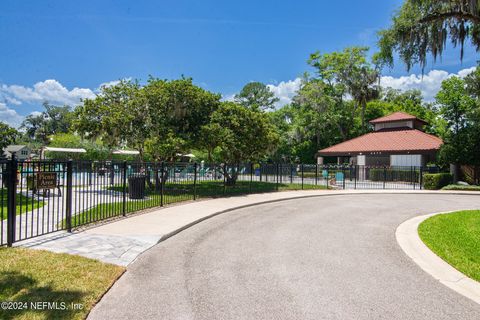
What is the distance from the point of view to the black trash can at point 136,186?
13.8 metres

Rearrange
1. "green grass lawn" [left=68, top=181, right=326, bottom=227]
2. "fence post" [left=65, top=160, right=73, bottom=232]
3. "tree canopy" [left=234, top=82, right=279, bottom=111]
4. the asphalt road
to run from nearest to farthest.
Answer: the asphalt road, "fence post" [left=65, top=160, right=73, bottom=232], "green grass lawn" [left=68, top=181, right=326, bottom=227], "tree canopy" [left=234, top=82, right=279, bottom=111]

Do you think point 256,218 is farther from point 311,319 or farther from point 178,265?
point 311,319

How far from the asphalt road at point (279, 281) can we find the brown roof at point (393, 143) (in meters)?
28.4

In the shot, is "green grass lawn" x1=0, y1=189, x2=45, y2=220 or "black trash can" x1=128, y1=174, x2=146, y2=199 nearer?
"green grass lawn" x1=0, y1=189, x2=45, y2=220

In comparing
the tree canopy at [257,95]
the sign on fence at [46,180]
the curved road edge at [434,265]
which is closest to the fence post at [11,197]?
the sign on fence at [46,180]

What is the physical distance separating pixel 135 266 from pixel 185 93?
15.4 m

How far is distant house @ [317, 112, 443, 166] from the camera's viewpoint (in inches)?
1361

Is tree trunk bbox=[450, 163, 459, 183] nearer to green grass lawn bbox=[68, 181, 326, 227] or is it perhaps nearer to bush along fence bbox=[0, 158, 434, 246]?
bush along fence bbox=[0, 158, 434, 246]

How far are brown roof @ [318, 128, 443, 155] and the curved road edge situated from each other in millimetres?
27554

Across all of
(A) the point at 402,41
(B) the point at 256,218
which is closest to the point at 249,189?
(B) the point at 256,218

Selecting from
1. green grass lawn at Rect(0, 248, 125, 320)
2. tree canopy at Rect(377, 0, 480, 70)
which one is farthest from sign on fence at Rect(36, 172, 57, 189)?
tree canopy at Rect(377, 0, 480, 70)

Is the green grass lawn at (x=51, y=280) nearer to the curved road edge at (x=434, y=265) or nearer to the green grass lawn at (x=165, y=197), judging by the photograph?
the green grass lawn at (x=165, y=197)

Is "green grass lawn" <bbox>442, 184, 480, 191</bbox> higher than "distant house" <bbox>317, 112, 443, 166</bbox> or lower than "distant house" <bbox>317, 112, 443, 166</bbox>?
lower

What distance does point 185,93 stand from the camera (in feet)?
67.1
